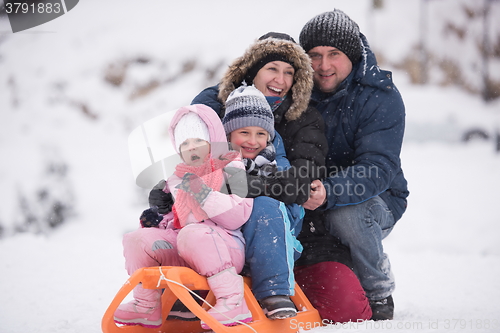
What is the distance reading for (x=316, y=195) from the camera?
A: 2.06 metres

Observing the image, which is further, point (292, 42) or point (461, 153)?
point (461, 153)

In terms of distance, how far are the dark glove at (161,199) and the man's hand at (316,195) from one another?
612 millimetres

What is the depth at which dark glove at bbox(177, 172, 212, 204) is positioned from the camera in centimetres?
164

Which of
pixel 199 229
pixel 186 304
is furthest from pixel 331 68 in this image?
pixel 186 304

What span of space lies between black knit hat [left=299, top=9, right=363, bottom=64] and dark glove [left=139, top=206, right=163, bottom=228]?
1.32m

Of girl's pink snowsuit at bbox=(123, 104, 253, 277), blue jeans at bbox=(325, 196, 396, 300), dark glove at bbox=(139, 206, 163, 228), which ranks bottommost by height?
blue jeans at bbox=(325, 196, 396, 300)

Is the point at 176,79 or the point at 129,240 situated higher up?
the point at 176,79

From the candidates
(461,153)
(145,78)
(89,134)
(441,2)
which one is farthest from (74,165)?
(441,2)

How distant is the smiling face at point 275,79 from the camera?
90.0 inches

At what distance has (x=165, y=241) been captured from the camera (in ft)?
5.69

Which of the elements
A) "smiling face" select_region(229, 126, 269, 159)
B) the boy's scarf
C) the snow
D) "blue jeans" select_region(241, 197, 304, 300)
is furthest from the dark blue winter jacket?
the snow

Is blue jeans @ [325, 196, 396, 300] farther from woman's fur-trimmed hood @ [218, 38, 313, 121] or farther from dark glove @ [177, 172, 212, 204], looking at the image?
dark glove @ [177, 172, 212, 204]

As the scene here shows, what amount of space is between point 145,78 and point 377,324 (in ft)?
31.8

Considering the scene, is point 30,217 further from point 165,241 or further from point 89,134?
point 165,241
